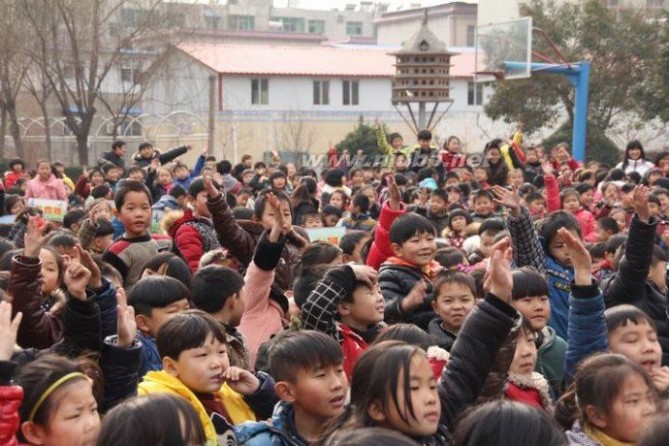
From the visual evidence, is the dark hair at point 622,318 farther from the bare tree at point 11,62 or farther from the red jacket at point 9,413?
the bare tree at point 11,62

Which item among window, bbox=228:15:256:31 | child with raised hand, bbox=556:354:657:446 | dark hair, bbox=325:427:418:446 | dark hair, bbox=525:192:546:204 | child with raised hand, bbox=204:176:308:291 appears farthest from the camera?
window, bbox=228:15:256:31

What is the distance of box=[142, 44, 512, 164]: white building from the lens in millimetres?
44062

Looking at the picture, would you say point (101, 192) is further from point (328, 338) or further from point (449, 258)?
point (328, 338)

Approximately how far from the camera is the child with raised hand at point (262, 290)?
523 centimetres

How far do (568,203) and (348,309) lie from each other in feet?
21.5

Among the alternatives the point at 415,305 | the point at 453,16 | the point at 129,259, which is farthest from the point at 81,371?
the point at 453,16

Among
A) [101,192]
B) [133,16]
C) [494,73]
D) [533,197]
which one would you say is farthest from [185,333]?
[133,16]

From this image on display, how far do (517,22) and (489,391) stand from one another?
1933 cm

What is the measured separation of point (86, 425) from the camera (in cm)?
348

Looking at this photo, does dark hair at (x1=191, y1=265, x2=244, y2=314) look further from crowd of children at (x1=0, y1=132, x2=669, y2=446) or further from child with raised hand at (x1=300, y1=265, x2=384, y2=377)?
child with raised hand at (x1=300, y1=265, x2=384, y2=377)

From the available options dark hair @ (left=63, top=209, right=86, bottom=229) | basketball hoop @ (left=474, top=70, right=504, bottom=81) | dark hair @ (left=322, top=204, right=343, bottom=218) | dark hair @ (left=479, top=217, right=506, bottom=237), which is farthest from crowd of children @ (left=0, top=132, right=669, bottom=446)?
basketball hoop @ (left=474, top=70, right=504, bottom=81)

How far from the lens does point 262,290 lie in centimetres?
529

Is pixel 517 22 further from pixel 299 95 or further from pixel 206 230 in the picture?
pixel 299 95

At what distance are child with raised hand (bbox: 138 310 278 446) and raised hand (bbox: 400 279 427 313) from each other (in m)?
1.23
